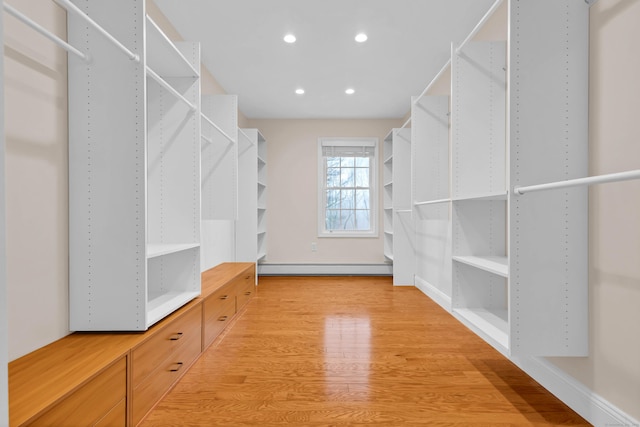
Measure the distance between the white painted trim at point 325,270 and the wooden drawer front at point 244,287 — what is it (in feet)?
4.68

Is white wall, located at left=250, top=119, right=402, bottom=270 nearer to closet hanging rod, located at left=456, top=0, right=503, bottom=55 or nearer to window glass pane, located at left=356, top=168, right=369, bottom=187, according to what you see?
window glass pane, located at left=356, top=168, right=369, bottom=187

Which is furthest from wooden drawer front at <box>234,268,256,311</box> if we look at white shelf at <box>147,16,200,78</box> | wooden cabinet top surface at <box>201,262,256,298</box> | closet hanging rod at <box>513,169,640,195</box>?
closet hanging rod at <box>513,169,640,195</box>

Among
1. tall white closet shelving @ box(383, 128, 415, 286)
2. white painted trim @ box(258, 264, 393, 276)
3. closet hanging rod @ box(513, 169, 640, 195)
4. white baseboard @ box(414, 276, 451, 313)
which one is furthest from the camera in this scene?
white painted trim @ box(258, 264, 393, 276)

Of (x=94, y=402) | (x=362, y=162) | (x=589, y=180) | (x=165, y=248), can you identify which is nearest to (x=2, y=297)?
(x=94, y=402)

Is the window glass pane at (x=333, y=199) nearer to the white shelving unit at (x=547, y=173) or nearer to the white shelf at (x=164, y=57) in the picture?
the white shelf at (x=164, y=57)

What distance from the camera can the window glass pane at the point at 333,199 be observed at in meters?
5.96

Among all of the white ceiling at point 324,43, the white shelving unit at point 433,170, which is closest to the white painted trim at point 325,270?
the white shelving unit at point 433,170

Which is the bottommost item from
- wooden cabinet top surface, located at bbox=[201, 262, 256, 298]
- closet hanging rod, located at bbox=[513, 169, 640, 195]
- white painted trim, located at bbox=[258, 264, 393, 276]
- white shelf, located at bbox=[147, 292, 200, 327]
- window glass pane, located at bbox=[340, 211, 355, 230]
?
white painted trim, located at bbox=[258, 264, 393, 276]

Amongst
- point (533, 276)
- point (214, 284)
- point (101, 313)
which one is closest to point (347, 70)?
point (214, 284)

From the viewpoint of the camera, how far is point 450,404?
1.81 meters

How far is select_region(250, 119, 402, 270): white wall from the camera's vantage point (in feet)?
19.2

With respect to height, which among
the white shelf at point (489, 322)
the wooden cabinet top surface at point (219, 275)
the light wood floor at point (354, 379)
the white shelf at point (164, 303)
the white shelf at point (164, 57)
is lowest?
the light wood floor at point (354, 379)

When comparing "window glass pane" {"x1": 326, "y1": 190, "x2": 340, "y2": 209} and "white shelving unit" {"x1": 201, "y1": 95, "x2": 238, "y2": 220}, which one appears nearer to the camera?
Result: "white shelving unit" {"x1": 201, "y1": 95, "x2": 238, "y2": 220}

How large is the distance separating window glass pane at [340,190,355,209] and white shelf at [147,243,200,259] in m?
3.74
